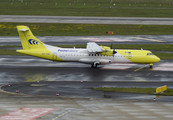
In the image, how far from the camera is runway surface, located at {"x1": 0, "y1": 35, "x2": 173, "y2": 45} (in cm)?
6800

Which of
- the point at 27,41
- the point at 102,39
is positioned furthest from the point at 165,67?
the point at 102,39

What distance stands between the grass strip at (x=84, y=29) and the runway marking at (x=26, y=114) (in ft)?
175

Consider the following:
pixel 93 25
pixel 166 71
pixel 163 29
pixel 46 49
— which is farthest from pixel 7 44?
pixel 163 29

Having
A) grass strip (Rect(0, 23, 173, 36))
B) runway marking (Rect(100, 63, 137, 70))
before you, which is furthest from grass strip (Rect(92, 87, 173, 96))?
grass strip (Rect(0, 23, 173, 36))

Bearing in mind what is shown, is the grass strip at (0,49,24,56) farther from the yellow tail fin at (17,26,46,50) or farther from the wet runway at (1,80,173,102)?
the wet runway at (1,80,173,102)

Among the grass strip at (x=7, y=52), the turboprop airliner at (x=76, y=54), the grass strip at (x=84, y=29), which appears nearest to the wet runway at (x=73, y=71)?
the turboprop airliner at (x=76, y=54)

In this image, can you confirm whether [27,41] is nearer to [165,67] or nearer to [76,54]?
[76,54]

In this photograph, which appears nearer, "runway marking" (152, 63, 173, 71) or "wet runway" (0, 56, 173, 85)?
"wet runway" (0, 56, 173, 85)

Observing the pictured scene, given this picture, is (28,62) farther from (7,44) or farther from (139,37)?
(139,37)

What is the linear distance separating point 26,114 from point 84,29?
61.3 meters

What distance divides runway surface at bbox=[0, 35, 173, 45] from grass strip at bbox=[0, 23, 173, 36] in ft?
14.2

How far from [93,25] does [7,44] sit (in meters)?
32.2

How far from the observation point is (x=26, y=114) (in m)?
25.5

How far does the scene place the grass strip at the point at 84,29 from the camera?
262 ft
